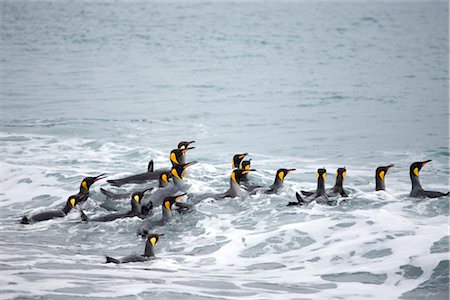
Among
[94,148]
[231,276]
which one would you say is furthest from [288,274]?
[94,148]

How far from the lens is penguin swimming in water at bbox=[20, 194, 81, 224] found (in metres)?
11.3

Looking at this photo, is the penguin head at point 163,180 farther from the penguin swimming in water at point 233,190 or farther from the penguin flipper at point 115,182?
the penguin flipper at point 115,182

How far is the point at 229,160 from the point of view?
17.2 metres

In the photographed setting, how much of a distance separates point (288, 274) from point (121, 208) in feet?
14.2

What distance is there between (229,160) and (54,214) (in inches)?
249

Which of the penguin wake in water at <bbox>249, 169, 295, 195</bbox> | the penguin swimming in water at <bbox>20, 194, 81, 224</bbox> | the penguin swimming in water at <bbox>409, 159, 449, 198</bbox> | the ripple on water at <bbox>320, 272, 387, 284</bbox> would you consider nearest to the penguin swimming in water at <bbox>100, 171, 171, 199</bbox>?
the penguin swimming in water at <bbox>20, 194, 81, 224</bbox>

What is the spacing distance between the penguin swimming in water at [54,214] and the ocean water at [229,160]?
13cm

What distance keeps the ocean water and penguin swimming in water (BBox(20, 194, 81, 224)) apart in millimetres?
129

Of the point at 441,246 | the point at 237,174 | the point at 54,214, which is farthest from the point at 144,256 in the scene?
the point at 441,246

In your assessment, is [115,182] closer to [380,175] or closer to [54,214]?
[54,214]

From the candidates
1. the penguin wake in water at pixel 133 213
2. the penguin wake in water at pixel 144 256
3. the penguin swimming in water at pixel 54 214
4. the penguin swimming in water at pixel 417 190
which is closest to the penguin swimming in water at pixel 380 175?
the penguin swimming in water at pixel 417 190

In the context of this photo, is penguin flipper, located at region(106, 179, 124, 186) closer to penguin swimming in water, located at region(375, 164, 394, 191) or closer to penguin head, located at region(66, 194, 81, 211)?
penguin head, located at region(66, 194, 81, 211)

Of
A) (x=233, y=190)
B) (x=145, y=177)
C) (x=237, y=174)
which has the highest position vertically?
(x=237, y=174)

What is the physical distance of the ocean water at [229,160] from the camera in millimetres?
8312
